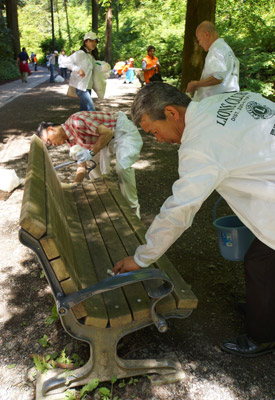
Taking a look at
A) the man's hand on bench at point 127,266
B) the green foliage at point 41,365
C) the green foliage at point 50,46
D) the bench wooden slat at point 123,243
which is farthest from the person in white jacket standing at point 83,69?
the green foliage at point 50,46

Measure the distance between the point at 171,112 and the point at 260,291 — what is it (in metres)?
1.18

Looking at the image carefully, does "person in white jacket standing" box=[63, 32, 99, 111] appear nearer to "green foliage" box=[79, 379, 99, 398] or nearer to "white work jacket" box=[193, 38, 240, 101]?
"white work jacket" box=[193, 38, 240, 101]

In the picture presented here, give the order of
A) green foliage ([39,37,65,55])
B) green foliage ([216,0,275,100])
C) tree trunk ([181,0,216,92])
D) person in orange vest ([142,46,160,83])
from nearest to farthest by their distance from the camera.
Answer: tree trunk ([181,0,216,92]), green foliage ([216,0,275,100]), person in orange vest ([142,46,160,83]), green foliage ([39,37,65,55])

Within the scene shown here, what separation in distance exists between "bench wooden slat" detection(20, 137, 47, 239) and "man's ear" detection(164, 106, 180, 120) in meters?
0.82

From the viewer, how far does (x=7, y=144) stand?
788cm

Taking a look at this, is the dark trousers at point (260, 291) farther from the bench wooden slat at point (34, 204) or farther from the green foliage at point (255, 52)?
the green foliage at point (255, 52)

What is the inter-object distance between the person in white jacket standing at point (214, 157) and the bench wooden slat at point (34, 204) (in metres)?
0.57

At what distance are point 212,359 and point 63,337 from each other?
1.02 m

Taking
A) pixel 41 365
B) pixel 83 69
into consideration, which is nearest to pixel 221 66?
pixel 83 69

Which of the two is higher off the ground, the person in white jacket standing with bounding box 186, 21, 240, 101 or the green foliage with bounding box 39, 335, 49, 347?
the person in white jacket standing with bounding box 186, 21, 240, 101

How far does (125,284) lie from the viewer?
1.98m

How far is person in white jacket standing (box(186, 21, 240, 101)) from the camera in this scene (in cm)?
488

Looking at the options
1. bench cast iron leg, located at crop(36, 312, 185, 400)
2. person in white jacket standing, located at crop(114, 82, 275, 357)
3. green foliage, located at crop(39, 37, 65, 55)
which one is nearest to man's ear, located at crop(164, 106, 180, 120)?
person in white jacket standing, located at crop(114, 82, 275, 357)

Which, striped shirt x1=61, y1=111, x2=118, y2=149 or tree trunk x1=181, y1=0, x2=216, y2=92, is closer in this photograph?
striped shirt x1=61, y1=111, x2=118, y2=149
